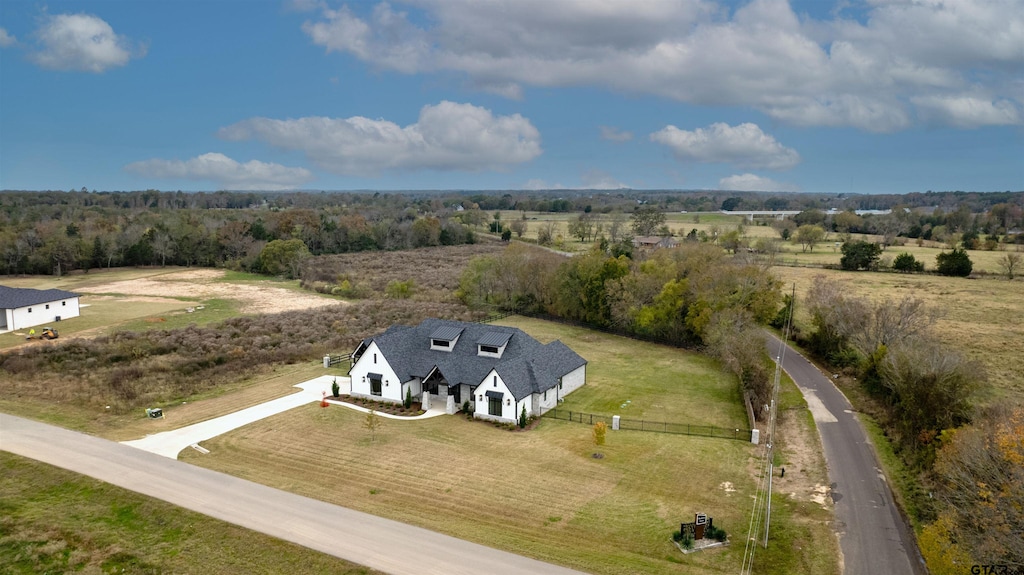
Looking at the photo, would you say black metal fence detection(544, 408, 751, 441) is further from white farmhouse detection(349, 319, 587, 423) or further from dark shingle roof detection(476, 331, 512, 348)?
dark shingle roof detection(476, 331, 512, 348)

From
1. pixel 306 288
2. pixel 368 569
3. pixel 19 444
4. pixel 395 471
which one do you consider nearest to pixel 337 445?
pixel 395 471

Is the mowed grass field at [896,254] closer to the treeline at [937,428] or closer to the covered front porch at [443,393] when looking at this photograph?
the treeline at [937,428]

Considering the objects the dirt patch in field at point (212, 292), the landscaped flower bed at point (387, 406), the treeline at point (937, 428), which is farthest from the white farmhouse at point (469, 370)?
the dirt patch in field at point (212, 292)

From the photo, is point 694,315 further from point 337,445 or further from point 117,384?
point 117,384

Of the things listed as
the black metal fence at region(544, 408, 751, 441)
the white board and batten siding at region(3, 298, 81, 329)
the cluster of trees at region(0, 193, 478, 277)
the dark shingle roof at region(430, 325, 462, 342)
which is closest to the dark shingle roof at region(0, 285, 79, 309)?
the white board and batten siding at region(3, 298, 81, 329)

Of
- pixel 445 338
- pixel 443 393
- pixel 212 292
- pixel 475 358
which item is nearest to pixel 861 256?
pixel 475 358
